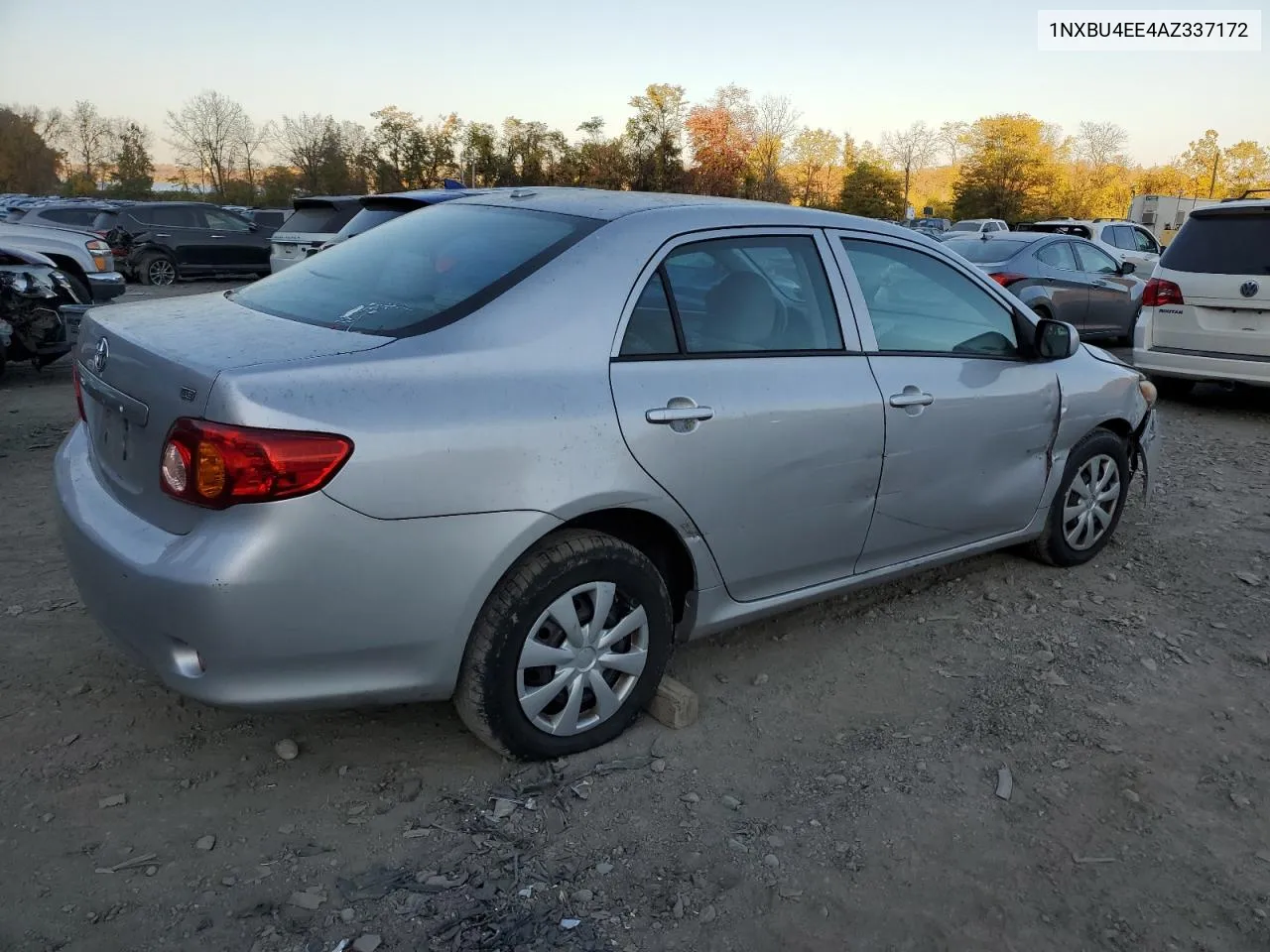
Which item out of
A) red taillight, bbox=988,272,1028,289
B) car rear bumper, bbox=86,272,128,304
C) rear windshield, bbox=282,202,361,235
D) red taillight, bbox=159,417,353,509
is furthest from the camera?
rear windshield, bbox=282,202,361,235

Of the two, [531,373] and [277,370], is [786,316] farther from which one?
[277,370]

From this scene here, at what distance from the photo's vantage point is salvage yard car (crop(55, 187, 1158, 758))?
2398mm

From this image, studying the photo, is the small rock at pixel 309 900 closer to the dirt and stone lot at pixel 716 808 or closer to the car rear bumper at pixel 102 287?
the dirt and stone lot at pixel 716 808

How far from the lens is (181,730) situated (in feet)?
10.2

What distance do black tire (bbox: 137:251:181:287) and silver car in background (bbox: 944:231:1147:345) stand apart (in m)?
14.5

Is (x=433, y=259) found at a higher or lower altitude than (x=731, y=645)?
higher

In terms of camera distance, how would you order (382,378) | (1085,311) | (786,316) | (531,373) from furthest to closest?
(1085,311) < (786,316) < (531,373) < (382,378)

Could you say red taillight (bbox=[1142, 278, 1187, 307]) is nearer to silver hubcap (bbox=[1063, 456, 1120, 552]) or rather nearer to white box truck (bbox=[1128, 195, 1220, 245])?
silver hubcap (bbox=[1063, 456, 1120, 552])

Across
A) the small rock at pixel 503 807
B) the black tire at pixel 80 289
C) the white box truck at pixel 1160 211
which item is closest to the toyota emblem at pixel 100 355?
the small rock at pixel 503 807

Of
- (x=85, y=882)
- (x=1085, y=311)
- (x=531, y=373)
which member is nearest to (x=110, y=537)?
(x=85, y=882)

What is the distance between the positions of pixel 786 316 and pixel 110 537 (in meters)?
2.18

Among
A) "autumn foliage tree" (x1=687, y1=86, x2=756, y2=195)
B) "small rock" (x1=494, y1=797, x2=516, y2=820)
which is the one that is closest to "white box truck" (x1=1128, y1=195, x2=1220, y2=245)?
"autumn foliage tree" (x1=687, y1=86, x2=756, y2=195)

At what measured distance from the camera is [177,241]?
18.9 meters

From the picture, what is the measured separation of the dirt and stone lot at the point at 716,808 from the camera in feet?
7.80
